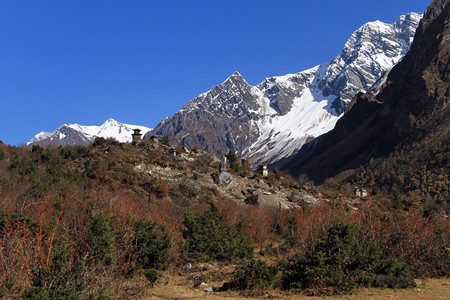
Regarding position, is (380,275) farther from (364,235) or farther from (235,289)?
(235,289)

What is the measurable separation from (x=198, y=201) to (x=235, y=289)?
16.8 m

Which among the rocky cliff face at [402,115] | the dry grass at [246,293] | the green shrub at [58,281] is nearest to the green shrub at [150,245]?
the dry grass at [246,293]

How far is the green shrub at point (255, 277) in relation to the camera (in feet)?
31.6

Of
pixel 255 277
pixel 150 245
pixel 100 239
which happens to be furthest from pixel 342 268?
pixel 100 239

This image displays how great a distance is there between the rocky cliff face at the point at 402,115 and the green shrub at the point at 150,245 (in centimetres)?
7527

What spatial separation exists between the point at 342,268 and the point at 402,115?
108 metres

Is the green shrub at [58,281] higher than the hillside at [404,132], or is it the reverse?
the hillside at [404,132]

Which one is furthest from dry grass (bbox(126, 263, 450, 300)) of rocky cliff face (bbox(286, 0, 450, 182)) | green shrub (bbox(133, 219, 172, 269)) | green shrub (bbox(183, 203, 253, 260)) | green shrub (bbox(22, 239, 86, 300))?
rocky cliff face (bbox(286, 0, 450, 182))

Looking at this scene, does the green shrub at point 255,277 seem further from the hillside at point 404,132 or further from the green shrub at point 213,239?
the hillside at point 404,132

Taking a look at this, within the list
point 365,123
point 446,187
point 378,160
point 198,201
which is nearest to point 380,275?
point 198,201

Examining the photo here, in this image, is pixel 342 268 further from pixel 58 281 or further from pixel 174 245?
pixel 58 281

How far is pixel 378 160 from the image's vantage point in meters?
99.0

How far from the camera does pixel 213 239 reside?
1543 centimetres

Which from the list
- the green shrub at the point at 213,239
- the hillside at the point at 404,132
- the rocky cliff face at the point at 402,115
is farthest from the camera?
the rocky cliff face at the point at 402,115
